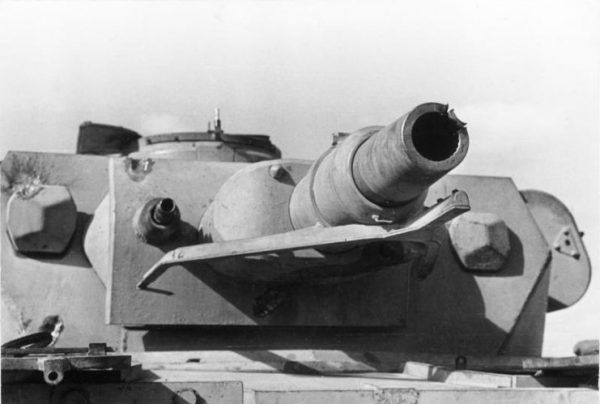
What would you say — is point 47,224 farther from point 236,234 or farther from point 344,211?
point 344,211

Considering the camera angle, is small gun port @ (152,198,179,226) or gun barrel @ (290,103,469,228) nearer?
gun barrel @ (290,103,469,228)

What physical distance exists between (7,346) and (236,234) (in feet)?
5.12

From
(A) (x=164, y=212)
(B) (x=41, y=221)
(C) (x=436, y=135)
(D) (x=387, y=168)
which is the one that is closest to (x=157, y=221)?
(A) (x=164, y=212)

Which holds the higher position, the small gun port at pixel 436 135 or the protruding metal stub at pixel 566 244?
the protruding metal stub at pixel 566 244

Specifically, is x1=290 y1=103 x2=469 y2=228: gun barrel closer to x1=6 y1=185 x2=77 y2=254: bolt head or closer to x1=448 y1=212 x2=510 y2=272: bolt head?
x1=448 y1=212 x2=510 y2=272: bolt head

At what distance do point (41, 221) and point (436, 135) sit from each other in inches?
120

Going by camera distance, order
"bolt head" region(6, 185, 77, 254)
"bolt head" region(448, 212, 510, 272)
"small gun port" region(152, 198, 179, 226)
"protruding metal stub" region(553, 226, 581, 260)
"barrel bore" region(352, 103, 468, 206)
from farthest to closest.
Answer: "protruding metal stub" region(553, 226, 581, 260) < "bolt head" region(448, 212, 510, 272) < "bolt head" region(6, 185, 77, 254) < "small gun port" region(152, 198, 179, 226) < "barrel bore" region(352, 103, 468, 206)

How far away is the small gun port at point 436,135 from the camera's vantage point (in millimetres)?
4035

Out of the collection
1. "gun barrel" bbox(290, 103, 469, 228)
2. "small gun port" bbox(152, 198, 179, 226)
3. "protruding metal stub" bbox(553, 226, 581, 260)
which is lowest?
"gun barrel" bbox(290, 103, 469, 228)

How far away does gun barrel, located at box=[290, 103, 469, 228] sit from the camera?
399 centimetres

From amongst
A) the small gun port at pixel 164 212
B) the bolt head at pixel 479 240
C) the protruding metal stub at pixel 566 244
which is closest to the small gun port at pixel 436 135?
the small gun port at pixel 164 212

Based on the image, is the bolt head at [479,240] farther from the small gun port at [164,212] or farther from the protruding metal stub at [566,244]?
the small gun port at [164,212]

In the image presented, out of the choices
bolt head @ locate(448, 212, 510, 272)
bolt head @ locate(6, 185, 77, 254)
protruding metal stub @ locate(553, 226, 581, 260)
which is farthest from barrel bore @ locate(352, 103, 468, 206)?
protruding metal stub @ locate(553, 226, 581, 260)

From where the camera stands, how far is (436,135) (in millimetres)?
4133
